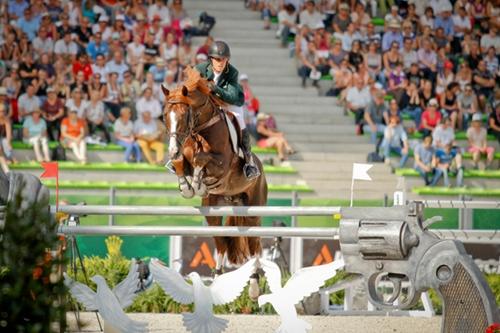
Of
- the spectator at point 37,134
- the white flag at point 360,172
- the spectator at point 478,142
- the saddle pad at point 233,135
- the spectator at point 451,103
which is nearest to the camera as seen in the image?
the white flag at point 360,172

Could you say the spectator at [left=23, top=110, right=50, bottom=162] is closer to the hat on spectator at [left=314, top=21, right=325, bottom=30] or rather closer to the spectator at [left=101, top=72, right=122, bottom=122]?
the spectator at [left=101, top=72, right=122, bottom=122]

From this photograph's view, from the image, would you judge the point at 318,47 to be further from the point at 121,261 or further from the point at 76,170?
the point at 121,261

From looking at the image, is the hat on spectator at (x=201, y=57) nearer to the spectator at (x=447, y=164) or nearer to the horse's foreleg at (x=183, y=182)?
the spectator at (x=447, y=164)

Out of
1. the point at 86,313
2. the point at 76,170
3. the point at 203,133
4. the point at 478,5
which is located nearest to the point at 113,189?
the point at 76,170

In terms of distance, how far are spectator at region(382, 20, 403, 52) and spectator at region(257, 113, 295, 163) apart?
12.9ft

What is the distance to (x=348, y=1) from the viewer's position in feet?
80.9

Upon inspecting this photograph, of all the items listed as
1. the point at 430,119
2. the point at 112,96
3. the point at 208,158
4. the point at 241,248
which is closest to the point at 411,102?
the point at 430,119

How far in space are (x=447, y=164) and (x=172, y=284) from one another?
13102 mm

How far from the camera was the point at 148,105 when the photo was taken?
2050 cm

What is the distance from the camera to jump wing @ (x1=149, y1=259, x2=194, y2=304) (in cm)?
842

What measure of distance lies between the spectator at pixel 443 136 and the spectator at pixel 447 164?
0.13 m

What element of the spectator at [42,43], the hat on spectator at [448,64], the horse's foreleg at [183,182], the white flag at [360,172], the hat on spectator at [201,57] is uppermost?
the spectator at [42,43]

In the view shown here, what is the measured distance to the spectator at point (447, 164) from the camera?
20781 mm

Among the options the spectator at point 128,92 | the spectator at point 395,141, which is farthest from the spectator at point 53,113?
the spectator at point 395,141
